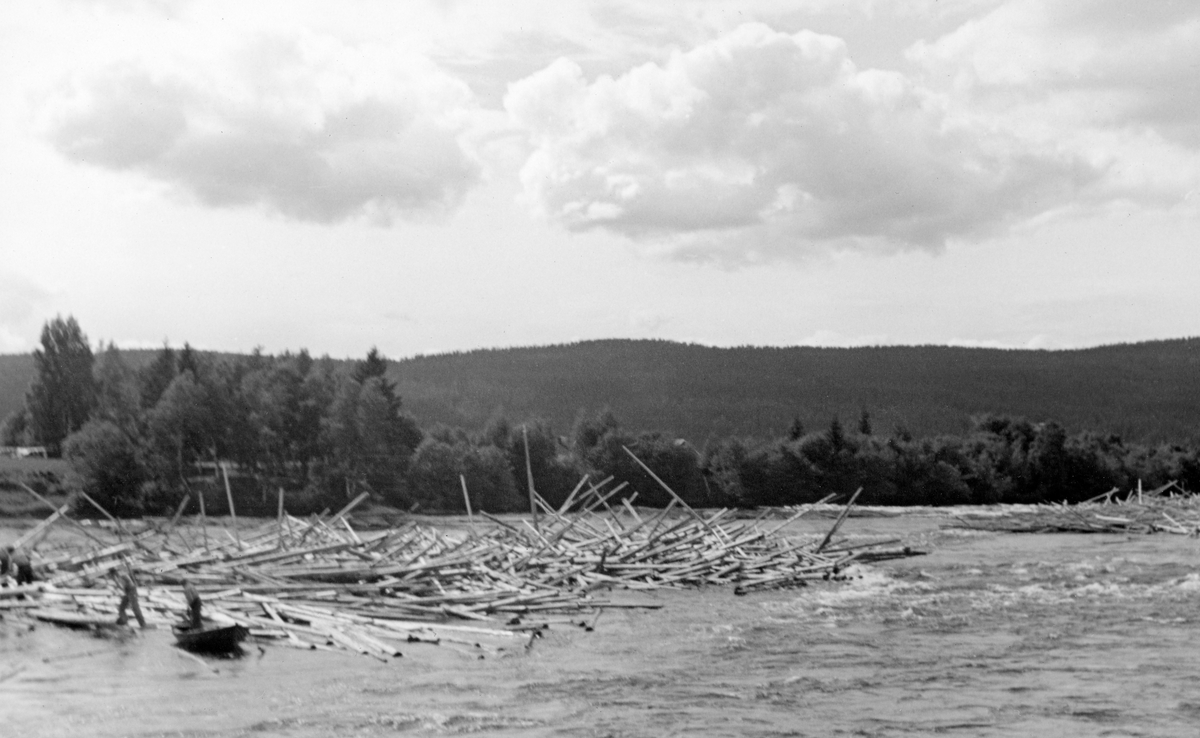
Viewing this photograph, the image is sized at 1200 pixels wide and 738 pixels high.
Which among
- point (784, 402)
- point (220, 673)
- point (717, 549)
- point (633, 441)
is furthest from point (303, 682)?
point (784, 402)

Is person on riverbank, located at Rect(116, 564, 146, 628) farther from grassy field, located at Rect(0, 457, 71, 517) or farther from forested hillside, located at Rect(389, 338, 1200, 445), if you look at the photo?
forested hillside, located at Rect(389, 338, 1200, 445)

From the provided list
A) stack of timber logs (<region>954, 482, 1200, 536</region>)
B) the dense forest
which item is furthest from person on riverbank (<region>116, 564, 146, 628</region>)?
the dense forest

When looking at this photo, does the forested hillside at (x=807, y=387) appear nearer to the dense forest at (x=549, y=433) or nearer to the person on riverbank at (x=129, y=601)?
the dense forest at (x=549, y=433)

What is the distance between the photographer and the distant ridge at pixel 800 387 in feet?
403

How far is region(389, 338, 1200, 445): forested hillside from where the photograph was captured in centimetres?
12275

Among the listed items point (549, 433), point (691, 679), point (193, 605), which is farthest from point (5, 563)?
point (549, 433)

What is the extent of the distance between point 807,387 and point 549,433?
170ft

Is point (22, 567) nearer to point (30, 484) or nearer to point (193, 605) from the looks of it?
point (193, 605)

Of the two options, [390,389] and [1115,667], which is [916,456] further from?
[1115,667]

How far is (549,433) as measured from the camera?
94125 mm

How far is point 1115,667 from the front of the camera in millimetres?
19438

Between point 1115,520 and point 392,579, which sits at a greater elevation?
point 392,579

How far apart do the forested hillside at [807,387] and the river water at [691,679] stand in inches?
3358

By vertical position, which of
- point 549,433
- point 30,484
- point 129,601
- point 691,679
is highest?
point 549,433
